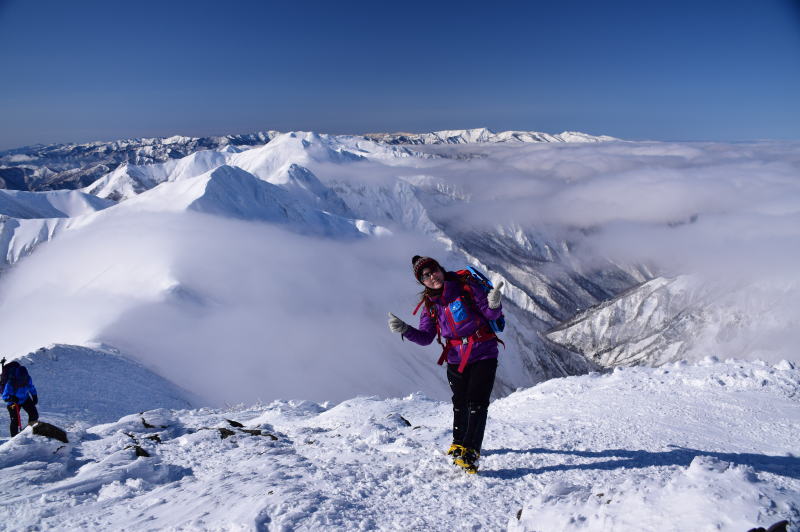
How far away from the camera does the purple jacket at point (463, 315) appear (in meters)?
6.83

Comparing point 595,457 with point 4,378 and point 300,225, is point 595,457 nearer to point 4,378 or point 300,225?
point 4,378

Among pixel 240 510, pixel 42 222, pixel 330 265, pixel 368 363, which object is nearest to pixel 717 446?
pixel 240 510

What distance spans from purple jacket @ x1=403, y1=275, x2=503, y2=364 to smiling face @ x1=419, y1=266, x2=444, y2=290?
0.35ft

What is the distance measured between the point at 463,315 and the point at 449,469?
235 cm

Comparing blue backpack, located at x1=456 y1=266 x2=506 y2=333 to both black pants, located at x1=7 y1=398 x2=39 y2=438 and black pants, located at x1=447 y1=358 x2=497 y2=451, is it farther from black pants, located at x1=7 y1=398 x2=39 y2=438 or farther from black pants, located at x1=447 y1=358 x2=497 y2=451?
A: black pants, located at x1=7 y1=398 x2=39 y2=438

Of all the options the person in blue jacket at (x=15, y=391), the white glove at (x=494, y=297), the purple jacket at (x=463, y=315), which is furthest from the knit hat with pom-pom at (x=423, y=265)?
the person in blue jacket at (x=15, y=391)

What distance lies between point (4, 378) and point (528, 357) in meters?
163

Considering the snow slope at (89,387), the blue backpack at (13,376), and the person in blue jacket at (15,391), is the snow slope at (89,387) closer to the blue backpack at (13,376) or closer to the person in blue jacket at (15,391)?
the person in blue jacket at (15,391)

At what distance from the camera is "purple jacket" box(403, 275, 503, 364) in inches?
269

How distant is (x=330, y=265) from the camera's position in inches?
6393

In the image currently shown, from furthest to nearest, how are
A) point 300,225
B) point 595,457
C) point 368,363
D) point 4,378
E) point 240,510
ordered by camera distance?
point 300,225, point 368,363, point 4,378, point 595,457, point 240,510

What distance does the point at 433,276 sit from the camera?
682 centimetres

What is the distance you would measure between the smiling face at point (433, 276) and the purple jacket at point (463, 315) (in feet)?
0.35

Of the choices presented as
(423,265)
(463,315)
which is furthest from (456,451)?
(423,265)
